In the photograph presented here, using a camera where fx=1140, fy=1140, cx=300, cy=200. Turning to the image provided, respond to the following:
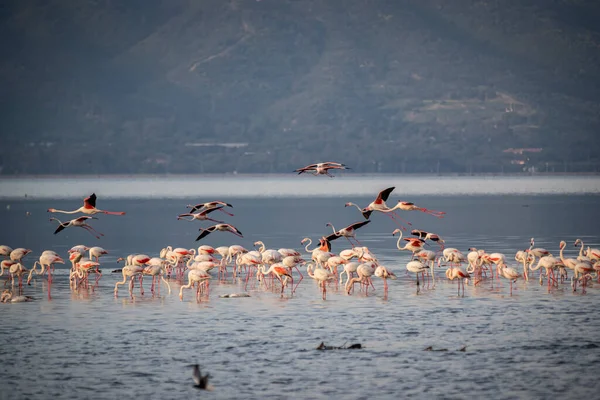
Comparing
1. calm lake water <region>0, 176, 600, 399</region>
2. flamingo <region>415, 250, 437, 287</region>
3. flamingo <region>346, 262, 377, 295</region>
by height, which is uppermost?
flamingo <region>415, 250, 437, 287</region>

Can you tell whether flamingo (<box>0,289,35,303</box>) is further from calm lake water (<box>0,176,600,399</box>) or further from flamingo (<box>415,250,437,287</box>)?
flamingo (<box>415,250,437,287</box>)

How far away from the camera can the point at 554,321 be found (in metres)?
24.3

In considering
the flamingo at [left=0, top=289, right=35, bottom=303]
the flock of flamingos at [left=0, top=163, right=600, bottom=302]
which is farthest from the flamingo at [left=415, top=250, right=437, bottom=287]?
the flamingo at [left=0, top=289, right=35, bottom=303]

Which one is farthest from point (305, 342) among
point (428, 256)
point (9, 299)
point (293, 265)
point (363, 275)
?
point (428, 256)

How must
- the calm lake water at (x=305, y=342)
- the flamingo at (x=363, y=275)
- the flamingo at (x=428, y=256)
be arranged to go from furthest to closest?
the flamingo at (x=428, y=256) < the flamingo at (x=363, y=275) < the calm lake water at (x=305, y=342)

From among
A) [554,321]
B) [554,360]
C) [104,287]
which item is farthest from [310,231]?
[554,360]

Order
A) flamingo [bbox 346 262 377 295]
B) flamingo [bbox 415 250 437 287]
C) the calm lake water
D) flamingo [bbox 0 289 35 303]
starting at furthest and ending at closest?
flamingo [bbox 415 250 437 287] → flamingo [bbox 346 262 377 295] → flamingo [bbox 0 289 35 303] → the calm lake water

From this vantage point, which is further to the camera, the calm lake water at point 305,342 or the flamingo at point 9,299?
the flamingo at point 9,299

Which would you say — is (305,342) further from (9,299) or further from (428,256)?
(428,256)

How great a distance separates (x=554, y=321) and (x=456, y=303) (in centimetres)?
323

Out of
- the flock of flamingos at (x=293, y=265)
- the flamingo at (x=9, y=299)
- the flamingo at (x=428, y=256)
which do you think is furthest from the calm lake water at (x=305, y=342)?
the flamingo at (x=428, y=256)

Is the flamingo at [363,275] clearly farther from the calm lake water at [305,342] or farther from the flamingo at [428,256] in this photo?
the flamingo at [428,256]

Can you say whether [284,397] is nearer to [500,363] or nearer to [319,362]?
[319,362]

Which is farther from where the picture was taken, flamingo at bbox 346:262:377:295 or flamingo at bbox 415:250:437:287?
flamingo at bbox 415:250:437:287
